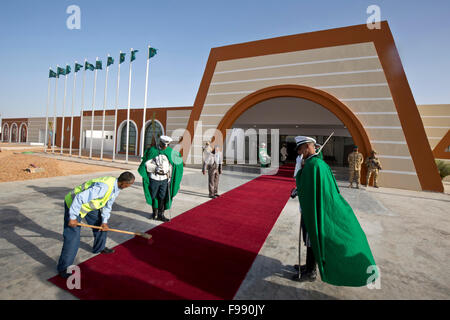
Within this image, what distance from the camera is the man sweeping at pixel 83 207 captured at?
2668 millimetres

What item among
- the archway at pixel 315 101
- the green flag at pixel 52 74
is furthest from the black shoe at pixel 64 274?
the green flag at pixel 52 74

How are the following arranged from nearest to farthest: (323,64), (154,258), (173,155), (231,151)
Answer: (154,258)
(173,155)
(323,64)
(231,151)

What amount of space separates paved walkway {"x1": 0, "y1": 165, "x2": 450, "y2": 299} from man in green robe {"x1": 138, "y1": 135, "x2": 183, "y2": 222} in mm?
383

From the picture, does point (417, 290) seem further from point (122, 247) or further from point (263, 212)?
point (122, 247)

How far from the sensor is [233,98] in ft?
48.4

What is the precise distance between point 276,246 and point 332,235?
148cm

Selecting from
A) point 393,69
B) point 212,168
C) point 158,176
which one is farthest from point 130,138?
point 393,69

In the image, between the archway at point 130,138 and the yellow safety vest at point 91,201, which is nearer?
the yellow safety vest at point 91,201

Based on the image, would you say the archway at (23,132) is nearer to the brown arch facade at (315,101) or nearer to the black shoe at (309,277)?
the brown arch facade at (315,101)

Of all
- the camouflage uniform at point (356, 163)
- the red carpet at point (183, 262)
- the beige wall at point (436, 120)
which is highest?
the beige wall at point (436, 120)

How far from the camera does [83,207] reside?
2824 millimetres

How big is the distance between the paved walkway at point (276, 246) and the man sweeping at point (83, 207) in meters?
0.38

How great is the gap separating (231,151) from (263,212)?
700 inches
